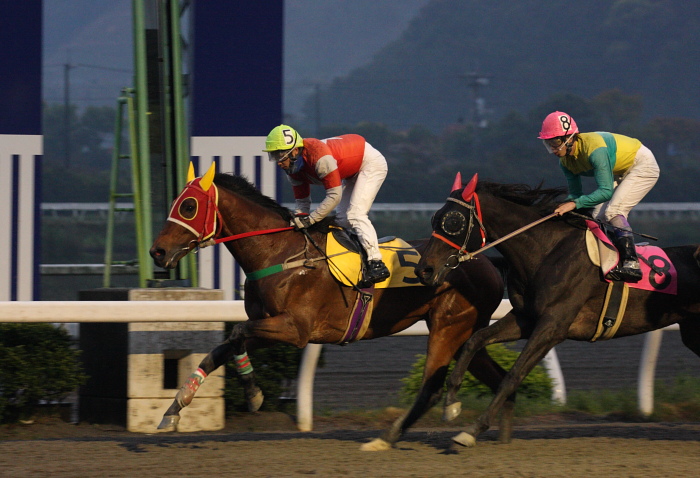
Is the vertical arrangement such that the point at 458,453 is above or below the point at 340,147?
below

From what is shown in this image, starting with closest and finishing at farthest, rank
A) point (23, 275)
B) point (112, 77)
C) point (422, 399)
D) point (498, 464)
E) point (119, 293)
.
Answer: point (498, 464), point (422, 399), point (119, 293), point (23, 275), point (112, 77)

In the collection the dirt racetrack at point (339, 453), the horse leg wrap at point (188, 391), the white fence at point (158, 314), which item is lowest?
the dirt racetrack at point (339, 453)

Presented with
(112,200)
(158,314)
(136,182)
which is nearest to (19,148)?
(112,200)

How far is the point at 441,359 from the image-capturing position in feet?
16.5

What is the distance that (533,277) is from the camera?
478 centimetres

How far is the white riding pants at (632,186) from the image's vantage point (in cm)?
488

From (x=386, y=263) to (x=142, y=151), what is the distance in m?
2.23

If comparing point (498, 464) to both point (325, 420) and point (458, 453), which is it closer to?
point (458, 453)

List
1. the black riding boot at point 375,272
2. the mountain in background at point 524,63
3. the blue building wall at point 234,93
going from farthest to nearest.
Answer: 1. the mountain in background at point 524,63
2. the blue building wall at point 234,93
3. the black riding boot at point 375,272

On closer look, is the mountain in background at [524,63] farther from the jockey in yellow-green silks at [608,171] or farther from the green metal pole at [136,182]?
the jockey in yellow-green silks at [608,171]

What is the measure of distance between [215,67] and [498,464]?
3.96m

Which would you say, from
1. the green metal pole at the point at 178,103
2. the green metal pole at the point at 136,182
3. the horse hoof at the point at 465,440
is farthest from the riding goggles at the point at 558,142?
the green metal pole at the point at 136,182

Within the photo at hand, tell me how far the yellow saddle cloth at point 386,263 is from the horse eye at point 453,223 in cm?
47

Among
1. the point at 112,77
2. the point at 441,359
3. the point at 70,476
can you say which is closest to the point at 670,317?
the point at 441,359
